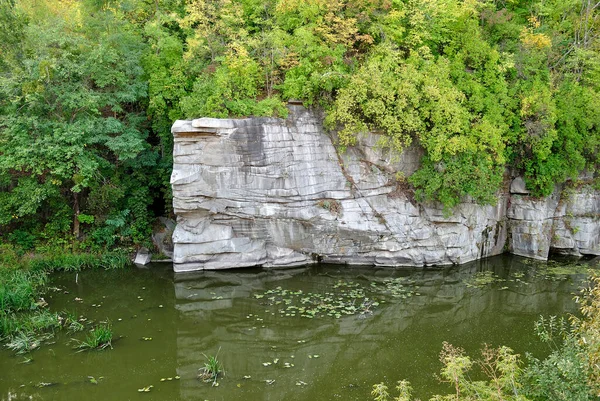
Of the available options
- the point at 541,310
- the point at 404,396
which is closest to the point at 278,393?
the point at 404,396

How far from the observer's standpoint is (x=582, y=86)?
1636cm

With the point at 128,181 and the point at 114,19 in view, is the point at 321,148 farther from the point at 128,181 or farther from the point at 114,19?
the point at 114,19

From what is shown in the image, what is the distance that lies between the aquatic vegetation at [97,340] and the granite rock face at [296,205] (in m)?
4.38

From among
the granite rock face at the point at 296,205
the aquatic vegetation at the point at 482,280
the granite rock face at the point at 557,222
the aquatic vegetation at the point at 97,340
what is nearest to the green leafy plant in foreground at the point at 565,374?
the aquatic vegetation at the point at 97,340

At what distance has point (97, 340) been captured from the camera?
994 centimetres

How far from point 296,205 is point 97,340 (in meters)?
6.87

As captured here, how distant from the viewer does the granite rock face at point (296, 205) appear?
545 inches

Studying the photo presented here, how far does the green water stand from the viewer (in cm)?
874

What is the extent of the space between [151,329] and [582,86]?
1646 cm

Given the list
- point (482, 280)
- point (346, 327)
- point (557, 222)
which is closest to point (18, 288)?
point (346, 327)

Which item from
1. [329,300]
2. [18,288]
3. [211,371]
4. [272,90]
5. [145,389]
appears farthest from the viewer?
[272,90]

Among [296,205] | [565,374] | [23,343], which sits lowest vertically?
[23,343]

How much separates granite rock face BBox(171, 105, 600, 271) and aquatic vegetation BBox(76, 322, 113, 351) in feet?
14.4

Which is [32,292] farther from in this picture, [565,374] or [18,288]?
[565,374]
